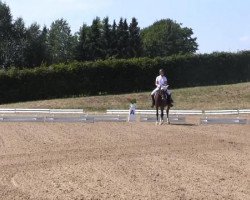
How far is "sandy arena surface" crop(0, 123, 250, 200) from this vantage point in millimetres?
11562

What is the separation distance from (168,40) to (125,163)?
346 feet

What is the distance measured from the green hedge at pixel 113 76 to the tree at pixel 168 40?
51.3m

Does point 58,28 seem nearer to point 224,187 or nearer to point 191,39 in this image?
point 191,39

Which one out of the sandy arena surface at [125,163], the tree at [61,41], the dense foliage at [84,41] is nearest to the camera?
the sandy arena surface at [125,163]

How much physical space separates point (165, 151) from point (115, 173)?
3.93m

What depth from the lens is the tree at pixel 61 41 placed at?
10534 centimetres

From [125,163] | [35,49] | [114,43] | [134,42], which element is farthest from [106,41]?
[125,163]

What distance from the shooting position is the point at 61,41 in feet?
363

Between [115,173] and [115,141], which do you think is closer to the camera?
[115,173]

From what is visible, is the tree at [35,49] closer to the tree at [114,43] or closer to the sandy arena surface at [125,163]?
the tree at [114,43]

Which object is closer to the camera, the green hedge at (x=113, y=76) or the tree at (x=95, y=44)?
the green hedge at (x=113, y=76)

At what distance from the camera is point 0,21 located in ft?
273

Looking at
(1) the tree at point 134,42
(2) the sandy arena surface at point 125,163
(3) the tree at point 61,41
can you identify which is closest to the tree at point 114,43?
(1) the tree at point 134,42

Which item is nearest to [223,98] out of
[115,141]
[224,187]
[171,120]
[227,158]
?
[171,120]
